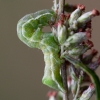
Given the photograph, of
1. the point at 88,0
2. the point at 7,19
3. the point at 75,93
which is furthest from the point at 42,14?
the point at 88,0

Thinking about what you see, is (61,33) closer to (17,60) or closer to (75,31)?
(75,31)

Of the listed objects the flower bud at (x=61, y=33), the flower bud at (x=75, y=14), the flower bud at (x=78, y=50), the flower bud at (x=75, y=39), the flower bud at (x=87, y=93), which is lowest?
the flower bud at (x=87, y=93)

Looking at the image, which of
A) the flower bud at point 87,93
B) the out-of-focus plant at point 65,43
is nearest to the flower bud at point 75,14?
the out-of-focus plant at point 65,43

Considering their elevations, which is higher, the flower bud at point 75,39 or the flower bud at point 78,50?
the flower bud at point 75,39

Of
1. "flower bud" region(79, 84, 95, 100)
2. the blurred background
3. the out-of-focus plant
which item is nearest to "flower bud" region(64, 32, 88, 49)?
the out-of-focus plant

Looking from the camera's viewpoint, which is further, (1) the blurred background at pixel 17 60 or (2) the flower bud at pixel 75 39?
(1) the blurred background at pixel 17 60

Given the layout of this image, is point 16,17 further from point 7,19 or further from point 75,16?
point 75,16

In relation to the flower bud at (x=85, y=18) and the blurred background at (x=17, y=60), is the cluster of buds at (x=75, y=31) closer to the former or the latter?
the flower bud at (x=85, y=18)

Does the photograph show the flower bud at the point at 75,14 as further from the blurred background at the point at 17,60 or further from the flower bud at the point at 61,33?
the blurred background at the point at 17,60
